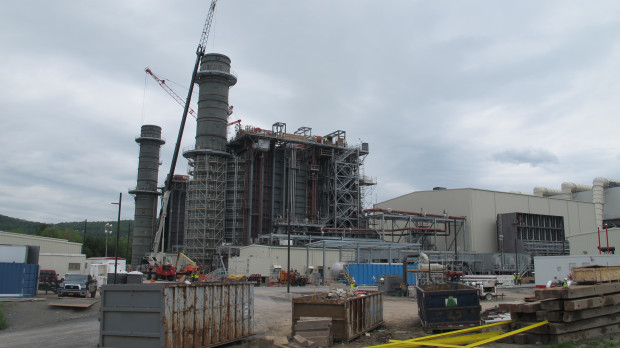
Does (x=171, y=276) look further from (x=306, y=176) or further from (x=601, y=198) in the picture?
(x=601, y=198)

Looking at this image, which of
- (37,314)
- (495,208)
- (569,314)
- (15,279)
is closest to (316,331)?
(569,314)

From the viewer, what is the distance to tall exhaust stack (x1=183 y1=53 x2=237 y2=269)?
67.4 metres

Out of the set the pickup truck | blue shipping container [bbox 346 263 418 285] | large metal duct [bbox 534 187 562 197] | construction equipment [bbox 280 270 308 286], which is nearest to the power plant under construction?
construction equipment [bbox 280 270 308 286]

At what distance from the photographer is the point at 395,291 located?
37000mm

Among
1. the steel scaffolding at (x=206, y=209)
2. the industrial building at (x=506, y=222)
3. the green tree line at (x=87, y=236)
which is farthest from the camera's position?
the green tree line at (x=87, y=236)

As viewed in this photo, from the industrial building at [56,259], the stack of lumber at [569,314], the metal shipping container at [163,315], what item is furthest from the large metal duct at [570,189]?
the metal shipping container at [163,315]

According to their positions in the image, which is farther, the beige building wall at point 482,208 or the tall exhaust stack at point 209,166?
the beige building wall at point 482,208

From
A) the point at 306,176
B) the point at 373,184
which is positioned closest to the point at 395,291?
the point at 306,176

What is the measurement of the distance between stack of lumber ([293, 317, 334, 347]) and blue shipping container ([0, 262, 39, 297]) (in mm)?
23482

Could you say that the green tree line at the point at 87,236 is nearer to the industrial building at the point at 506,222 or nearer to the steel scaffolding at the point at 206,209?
the steel scaffolding at the point at 206,209

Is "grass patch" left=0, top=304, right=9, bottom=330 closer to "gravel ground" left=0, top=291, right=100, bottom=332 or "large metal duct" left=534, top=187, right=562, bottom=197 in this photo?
"gravel ground" left=0, top=291, right=100, bottom=332

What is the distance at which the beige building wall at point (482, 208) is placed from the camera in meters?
75.6

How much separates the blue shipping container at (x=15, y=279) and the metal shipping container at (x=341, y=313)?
73.5 feet

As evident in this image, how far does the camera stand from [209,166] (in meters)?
68.7
